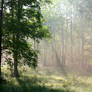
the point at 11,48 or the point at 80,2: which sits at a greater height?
the point at 80,2

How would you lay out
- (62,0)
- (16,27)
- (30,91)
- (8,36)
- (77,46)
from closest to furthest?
1. (30,91)
2. (16,27)
3. (8,36)
4. (62,0)
5. (77,46)

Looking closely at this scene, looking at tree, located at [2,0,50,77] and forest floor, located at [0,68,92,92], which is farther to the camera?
tree, located at [2,0,50,77]

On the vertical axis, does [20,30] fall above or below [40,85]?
above

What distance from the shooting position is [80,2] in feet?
169

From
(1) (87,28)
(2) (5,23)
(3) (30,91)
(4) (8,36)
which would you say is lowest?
(3) (30,91)

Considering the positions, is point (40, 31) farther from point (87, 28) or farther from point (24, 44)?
point (87, 28)

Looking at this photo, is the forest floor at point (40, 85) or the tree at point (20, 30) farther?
the tree at point (20, 30)

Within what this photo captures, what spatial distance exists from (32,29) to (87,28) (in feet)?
133

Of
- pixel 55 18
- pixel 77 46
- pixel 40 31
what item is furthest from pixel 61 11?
pixel 40 31

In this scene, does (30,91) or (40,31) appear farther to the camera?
(40,31)

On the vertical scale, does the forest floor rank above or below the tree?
below

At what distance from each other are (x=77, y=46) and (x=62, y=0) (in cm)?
1490

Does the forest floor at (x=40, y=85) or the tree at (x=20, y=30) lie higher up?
the tree at (x=20, y=30)

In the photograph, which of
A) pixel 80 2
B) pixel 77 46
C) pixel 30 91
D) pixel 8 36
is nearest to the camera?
Result: pixel 30 91
